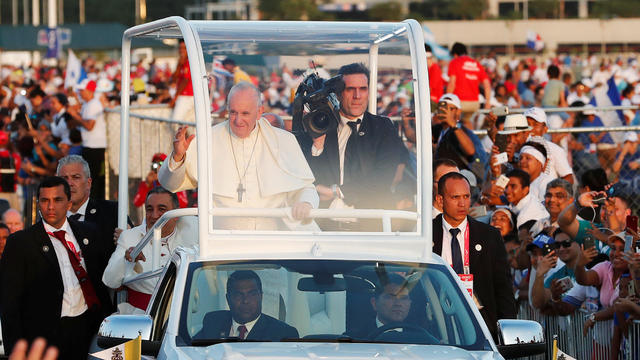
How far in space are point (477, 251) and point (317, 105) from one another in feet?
4.78

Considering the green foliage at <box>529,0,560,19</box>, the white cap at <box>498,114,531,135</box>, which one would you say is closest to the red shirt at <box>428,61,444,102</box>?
the white cap at <box>498,114,531,135</box>

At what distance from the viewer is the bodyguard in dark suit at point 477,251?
28.6 ft

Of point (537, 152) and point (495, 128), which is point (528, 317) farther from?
point (495, 128)

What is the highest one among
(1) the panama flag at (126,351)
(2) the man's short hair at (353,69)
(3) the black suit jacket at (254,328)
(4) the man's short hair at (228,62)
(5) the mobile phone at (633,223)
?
(4) the man's short hair at (228,62)

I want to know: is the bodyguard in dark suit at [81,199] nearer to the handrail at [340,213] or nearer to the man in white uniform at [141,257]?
A: the man in white uniform at [141,257]

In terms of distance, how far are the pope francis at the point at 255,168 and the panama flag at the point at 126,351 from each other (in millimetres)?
1454

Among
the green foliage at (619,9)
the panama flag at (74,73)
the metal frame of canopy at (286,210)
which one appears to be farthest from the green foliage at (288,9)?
the metal frame of canopy at (286,210)

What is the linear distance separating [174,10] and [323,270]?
4569 inches

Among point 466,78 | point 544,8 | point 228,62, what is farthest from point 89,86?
point 544,8

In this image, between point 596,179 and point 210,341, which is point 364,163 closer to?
point 210,341

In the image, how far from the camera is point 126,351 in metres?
6.18

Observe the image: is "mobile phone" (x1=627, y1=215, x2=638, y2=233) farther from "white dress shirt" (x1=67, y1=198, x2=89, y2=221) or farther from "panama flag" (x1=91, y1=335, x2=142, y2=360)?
"white dress shirt" (x1=67, y1=198, x2=89, y2=221)

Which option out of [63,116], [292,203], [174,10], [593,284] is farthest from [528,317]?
[174,10]

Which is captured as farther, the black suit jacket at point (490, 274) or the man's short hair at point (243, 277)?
the black suit jacket at point (490, 274)
